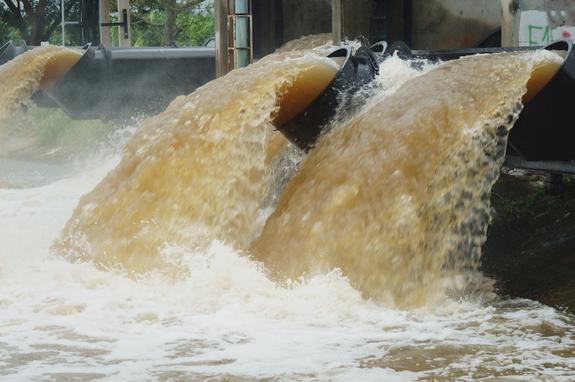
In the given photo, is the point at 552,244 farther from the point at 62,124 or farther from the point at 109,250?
the point at 62,124

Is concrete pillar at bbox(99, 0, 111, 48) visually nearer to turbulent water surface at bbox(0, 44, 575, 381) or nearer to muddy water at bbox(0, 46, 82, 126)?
muddy water at bbox(0, 46, 82, 126)

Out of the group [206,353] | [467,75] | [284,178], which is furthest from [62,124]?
[206,353]

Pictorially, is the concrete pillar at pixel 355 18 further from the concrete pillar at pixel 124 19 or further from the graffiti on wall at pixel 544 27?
the concrete pillar at pixel 124 19

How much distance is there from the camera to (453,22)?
47.8 ft

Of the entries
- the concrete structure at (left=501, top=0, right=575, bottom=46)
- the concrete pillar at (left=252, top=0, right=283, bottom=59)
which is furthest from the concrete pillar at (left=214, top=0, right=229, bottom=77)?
the concrete structure at (left=501, top=0, right=575, bottom=46)

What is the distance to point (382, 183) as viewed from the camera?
7.55 metres

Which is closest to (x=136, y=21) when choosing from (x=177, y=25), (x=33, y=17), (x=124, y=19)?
(x=177, y=25)

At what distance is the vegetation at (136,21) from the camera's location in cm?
2903

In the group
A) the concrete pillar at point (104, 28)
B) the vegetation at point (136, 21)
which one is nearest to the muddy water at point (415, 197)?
the concrete pillar at point (104, 28)

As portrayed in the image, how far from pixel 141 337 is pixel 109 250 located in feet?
5.54

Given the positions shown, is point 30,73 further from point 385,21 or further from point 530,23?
point 530,23

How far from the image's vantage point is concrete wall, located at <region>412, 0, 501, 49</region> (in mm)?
13984

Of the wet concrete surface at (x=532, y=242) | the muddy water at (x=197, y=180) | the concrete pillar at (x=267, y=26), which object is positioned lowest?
the wet concrete surface at (x=532, y=242)

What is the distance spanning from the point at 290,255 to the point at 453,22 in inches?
299
